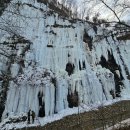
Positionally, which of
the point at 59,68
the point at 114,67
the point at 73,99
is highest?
the point at 114,67

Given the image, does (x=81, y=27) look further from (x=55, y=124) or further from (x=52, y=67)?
(x=55, y=124)

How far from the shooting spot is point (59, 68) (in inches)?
992

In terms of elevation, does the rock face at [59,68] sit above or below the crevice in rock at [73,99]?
above

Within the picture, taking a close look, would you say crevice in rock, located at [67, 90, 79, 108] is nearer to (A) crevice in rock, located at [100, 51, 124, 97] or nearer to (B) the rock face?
(B) the rock face

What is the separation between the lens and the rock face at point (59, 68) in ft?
73.2

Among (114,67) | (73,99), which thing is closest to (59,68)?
(73,99)

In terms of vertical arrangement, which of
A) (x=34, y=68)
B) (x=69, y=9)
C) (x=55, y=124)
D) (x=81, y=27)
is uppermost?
(x=69, y=9)

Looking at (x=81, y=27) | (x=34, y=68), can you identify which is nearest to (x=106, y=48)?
(x=81, y=27)

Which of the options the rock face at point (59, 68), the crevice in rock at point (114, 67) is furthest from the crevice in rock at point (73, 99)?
the crevice in rock at point (114, 67)

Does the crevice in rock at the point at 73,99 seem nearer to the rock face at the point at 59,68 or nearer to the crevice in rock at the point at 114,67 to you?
the rock face at the point at 59,68

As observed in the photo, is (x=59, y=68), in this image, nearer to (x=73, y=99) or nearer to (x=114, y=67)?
(x=73, y=99)

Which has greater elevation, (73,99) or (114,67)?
(114,67)

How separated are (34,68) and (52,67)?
4.81ft

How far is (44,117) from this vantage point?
21234mm
